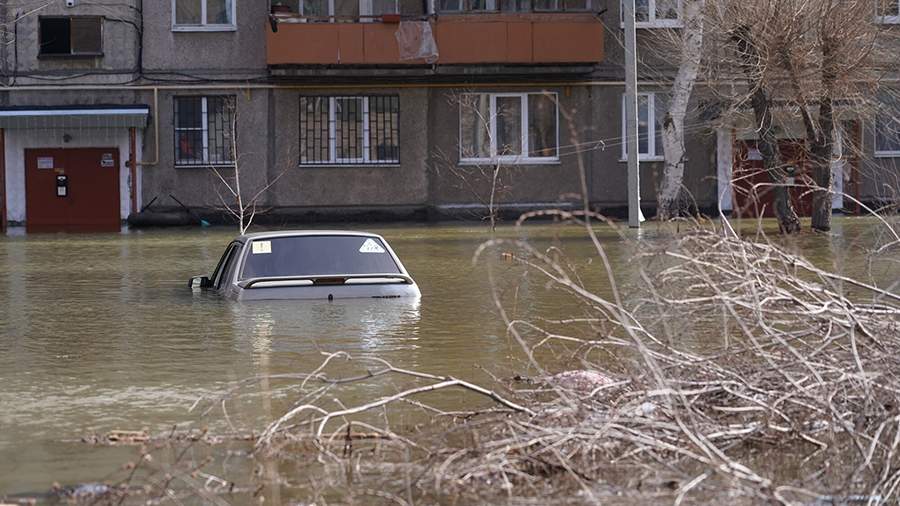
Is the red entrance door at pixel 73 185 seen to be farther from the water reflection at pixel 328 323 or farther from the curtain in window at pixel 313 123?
the water reflection at pixel 328 323

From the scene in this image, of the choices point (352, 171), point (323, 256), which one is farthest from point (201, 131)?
point (323, 256)

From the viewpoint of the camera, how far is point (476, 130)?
34.8m

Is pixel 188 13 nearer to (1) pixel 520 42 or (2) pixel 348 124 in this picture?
(2) pixel 348 124

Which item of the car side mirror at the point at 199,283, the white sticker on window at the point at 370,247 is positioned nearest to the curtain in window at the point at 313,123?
the car side mirror at the point at 199,283

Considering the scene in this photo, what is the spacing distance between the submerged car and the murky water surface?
0.13 metres

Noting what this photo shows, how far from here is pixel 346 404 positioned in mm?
9344

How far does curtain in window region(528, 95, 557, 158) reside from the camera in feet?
114

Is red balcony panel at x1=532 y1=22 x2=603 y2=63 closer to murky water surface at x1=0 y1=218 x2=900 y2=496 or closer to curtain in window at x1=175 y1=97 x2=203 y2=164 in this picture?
curtain in window at x1=175 y1=97 x2=203 y2=164

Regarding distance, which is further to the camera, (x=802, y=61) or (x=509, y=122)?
(x=509, y=122)

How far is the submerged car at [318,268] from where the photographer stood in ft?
44.1

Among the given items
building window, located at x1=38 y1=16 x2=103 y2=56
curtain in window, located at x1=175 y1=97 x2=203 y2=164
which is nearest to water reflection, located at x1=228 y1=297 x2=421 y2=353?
curtain in window, located at x1=175 y1=97 x2=203 y2=164

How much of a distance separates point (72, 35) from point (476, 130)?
9.71 m

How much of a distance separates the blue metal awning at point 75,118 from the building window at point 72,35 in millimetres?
1695

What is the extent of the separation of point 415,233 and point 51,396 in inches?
790
